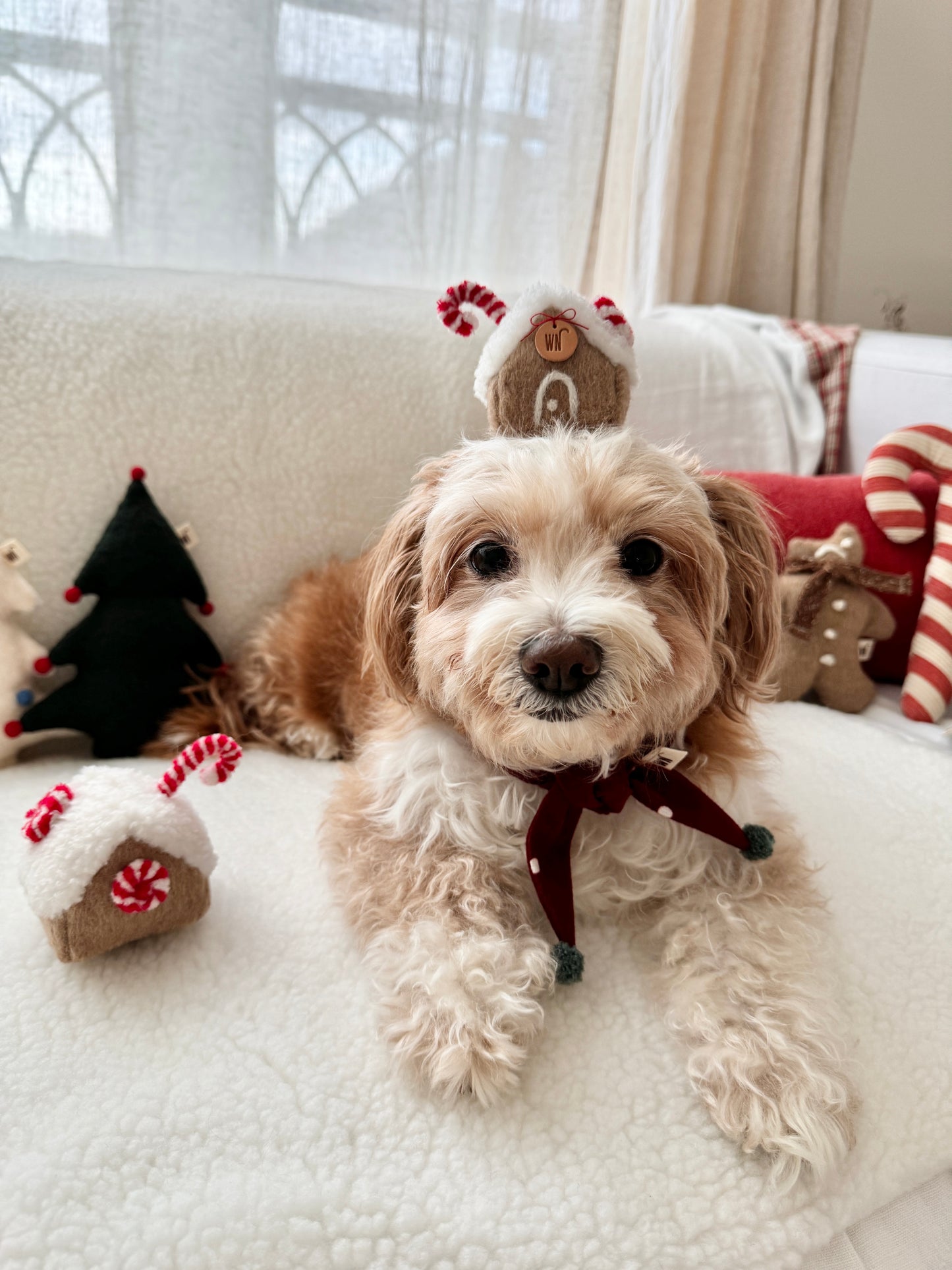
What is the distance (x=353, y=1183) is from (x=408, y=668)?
732mm

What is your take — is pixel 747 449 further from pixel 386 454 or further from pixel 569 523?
pixel 569 523

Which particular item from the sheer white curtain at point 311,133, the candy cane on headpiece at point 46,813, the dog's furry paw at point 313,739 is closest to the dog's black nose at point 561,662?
the candy cane on headpiece at point 46,813

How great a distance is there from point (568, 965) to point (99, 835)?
69 centimetres

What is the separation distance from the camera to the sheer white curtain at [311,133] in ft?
6.99

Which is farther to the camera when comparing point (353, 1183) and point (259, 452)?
point (259, 452)

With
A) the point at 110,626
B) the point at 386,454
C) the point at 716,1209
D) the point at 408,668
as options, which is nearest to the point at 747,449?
the point at 386,454

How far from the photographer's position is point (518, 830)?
1361 millimetres

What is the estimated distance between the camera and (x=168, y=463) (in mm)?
1939

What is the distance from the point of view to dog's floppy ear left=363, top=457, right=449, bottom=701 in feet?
4.57

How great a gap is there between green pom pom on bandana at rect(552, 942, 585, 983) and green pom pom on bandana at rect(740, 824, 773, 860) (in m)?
0.33

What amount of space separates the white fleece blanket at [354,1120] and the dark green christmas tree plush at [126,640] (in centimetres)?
43

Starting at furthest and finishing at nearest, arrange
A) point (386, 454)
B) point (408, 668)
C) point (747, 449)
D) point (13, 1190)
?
point (747, 449) < point (386, 454) < point (408, 668) < point (13, 1190)

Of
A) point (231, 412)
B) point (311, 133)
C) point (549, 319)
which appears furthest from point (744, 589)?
point (311, 133)

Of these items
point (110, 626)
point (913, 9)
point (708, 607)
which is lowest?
point (110, 626)
